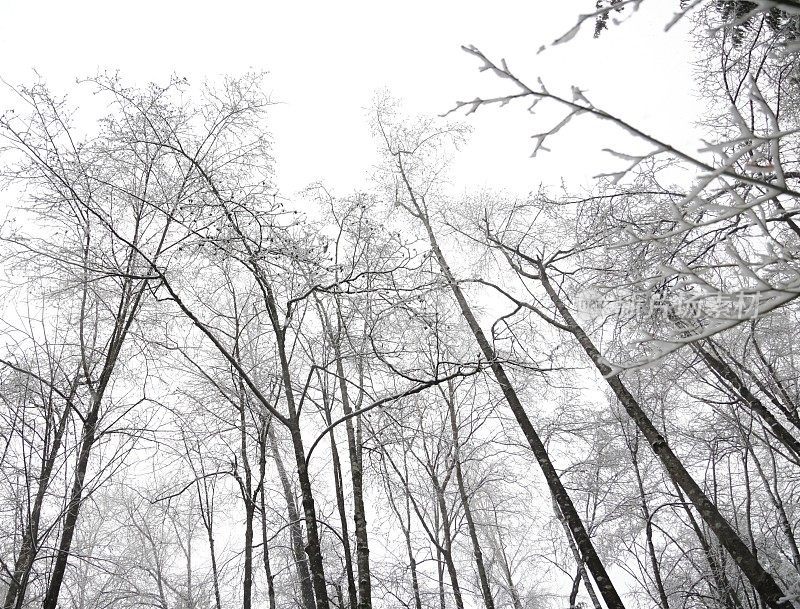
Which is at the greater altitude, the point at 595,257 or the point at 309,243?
the point at 595,257

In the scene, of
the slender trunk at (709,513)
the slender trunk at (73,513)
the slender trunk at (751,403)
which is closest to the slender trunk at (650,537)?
the slender trunk at (709,513)

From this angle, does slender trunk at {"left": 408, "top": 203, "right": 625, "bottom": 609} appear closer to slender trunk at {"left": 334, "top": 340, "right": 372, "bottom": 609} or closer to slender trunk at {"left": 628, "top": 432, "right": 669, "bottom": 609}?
slender trunk at {"left": 628, "top": 432, "right": 669, "bottom": 609}

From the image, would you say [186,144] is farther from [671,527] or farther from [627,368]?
[671,527]

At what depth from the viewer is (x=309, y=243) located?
4.10 m

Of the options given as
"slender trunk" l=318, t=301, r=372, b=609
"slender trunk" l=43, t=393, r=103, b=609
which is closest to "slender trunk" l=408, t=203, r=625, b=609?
"slender trunk" l=318, t=301, r=372, b=609

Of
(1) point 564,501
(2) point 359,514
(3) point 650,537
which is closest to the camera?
(2) point 359,514

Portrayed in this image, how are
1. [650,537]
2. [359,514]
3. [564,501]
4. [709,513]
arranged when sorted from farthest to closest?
1. [650,537]
2. [564,501]
3. [359,514]
4. [709,513]

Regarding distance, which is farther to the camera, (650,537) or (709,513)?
(650,537)

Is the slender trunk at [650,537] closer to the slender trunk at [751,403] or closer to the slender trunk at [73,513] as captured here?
the slender trunk at [751,403]

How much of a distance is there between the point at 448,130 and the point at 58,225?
597 centimetres

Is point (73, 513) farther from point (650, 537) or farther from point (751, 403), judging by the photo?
point (650, 537)

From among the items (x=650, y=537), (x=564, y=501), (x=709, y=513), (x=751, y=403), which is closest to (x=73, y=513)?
(x=564, y=501)

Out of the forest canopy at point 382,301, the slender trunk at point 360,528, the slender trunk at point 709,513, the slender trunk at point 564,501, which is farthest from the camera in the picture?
the slender trunk at point 564,501

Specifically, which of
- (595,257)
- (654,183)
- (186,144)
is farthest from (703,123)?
(186,144)
